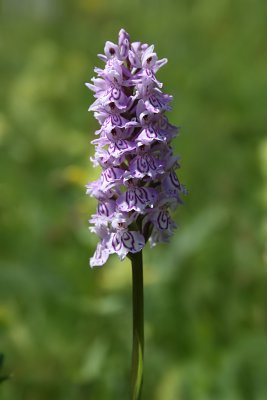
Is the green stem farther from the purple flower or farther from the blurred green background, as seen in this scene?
the blurred green background

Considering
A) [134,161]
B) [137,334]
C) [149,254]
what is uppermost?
[149,254]

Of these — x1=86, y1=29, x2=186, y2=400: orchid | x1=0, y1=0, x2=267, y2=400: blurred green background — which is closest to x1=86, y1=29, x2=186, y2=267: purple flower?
x1=86, y1=29, x2=186, y2=400: orchid

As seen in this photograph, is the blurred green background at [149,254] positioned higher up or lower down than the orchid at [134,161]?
higher up

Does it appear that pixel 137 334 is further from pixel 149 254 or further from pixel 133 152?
pixel 149 254

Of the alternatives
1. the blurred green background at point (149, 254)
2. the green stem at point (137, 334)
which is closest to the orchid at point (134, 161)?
the green stem at point (137, 334)

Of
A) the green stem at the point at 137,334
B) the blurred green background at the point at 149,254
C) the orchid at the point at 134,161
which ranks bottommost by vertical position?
the green stem at the point at 137,334

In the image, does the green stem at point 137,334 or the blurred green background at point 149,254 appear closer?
the green stem at point 137,334

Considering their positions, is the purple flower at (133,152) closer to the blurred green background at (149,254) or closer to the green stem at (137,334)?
the green stem at (137,334)

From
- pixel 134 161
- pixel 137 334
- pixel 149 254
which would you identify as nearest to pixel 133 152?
pixel 134 161

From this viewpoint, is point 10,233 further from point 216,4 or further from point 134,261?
point 216,4
